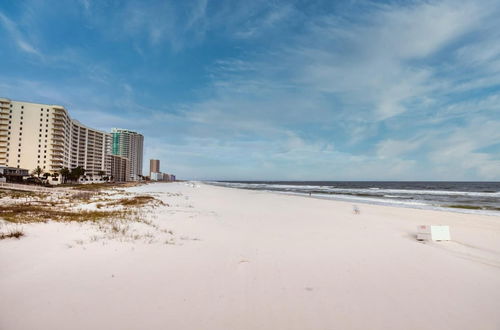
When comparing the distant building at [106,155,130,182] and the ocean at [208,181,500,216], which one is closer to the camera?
the ocean at [208,181,500,216]

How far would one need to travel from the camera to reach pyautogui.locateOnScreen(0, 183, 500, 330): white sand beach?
3.81 m

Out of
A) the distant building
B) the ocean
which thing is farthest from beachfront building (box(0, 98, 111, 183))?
the ocean

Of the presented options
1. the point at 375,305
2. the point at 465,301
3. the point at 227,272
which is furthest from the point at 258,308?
the point at 465,301

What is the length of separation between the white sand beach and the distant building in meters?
161

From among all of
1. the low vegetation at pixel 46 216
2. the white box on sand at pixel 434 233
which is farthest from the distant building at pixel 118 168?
the white box on sand at pixel 434 233

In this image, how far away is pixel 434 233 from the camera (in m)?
9.49

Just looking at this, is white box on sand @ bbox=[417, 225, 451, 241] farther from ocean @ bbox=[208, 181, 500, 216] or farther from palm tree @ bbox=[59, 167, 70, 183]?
palm tree @ bbox=[59, 167, 70, 183]

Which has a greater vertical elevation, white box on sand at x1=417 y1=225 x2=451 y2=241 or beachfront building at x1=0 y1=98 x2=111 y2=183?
beachfront building at x1=0 y1=98 x2=111 y2=183

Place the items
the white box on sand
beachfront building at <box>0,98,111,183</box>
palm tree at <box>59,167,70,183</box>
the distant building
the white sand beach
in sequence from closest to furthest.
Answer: the white sand beach < the white box on sand < palm tree at <box>59,167,70,183</box> < beachfront building at <box>0,98,111,183</box> < the distant building

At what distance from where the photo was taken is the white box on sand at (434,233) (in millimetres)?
9484

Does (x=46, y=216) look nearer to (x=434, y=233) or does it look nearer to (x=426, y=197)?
(x=434, y=233)

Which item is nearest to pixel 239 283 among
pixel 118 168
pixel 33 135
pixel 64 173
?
pixel 64 173

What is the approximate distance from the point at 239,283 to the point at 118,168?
191 metres

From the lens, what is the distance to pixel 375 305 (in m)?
4.34
